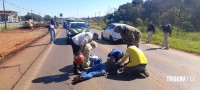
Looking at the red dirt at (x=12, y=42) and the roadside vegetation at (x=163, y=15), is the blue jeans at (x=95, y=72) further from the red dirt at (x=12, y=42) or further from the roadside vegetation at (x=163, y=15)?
the roadside vegetation at (x=163, y=15)

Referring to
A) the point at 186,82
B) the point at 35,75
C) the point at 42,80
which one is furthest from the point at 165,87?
Result: the point at 35,75

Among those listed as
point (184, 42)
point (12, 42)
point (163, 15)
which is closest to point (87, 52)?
point (184, 42)

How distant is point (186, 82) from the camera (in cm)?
862

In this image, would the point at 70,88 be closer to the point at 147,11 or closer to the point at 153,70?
the point at 153,70

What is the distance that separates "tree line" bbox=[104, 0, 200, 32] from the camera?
4994 cm

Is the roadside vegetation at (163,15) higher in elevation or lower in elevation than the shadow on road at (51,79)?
higher

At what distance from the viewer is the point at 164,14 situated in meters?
51.8

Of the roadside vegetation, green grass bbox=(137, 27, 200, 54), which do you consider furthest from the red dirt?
the roadside vegetation

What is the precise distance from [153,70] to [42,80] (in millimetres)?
4040

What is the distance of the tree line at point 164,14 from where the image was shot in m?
49.9

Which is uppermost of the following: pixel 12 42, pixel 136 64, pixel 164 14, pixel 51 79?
pixel 164 14

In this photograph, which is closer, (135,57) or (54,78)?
(135,57)

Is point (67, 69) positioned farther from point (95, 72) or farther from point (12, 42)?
point (12, 42)

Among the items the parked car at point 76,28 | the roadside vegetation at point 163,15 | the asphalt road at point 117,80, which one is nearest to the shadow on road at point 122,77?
the asphalt road at point 117,80
